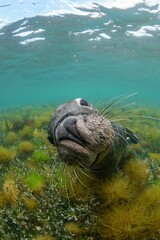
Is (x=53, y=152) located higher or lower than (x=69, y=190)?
lower

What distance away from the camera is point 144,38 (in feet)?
78.8

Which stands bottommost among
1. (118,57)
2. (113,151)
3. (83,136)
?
(118,57)

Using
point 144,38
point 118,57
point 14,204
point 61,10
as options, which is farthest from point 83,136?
point 118,57

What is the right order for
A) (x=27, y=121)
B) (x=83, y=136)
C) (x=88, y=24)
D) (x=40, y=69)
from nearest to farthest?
(x=83, y=136) → (x=27, y=121) → (x=88, y=24) → (x=40, y=69)

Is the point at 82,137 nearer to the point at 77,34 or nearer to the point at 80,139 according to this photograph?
the point at 80,139

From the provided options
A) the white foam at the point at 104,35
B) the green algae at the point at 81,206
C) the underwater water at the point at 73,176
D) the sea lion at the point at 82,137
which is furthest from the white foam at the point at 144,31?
the sea lion at the point at 82,137

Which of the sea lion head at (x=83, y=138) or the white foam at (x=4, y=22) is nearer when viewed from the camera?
the sea lion head at (x=83, y=138)

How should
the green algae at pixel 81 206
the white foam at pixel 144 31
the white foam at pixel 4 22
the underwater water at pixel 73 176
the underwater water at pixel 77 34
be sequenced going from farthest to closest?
1. the white foam at pixel 144 31
2. the white foam at pixel 4 22
3. the underwater water at pixel 77 34
4. the underwater water at pixel 73 176
5. the green algae at pixel 81 206

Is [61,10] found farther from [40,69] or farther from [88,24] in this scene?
[40,69]

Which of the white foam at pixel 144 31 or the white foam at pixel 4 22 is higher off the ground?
the white foam at pixel 4 22

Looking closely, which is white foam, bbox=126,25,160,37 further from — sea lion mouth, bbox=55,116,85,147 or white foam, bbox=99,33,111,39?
sea lion mouth, bbox=55,116,85,147

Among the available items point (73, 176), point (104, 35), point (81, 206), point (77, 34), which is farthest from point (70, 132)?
point (104, 35)

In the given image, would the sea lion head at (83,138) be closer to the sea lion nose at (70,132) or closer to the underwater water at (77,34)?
the sea lion nose at (70,132)

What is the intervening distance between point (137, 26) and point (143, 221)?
19.0 m
